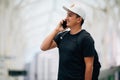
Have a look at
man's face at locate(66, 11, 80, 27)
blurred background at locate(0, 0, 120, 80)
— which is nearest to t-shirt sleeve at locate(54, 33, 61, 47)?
man's face at locate(66, 11, 80, 27)

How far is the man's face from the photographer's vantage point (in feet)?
14.9

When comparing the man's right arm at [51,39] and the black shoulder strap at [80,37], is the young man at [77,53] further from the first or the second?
the man's right arm at [51,39]

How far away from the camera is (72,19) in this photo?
4547mm

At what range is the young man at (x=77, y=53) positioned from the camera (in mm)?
4402

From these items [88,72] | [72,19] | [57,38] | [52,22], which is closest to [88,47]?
[88,72]

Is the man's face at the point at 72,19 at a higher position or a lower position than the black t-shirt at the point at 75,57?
higher

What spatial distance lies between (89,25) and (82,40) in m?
19.4

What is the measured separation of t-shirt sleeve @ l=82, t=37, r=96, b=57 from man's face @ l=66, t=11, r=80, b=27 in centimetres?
21

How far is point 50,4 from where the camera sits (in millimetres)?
29516

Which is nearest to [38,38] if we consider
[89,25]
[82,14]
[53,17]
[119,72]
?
[53,17]

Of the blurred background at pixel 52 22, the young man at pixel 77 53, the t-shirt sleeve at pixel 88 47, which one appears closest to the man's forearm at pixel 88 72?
the young man at pixel 77 53

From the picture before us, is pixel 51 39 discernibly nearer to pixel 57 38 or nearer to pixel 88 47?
pixel 57 38

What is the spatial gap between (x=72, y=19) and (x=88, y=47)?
0.36m

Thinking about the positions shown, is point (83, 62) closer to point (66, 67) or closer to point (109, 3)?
point (66, 67)
